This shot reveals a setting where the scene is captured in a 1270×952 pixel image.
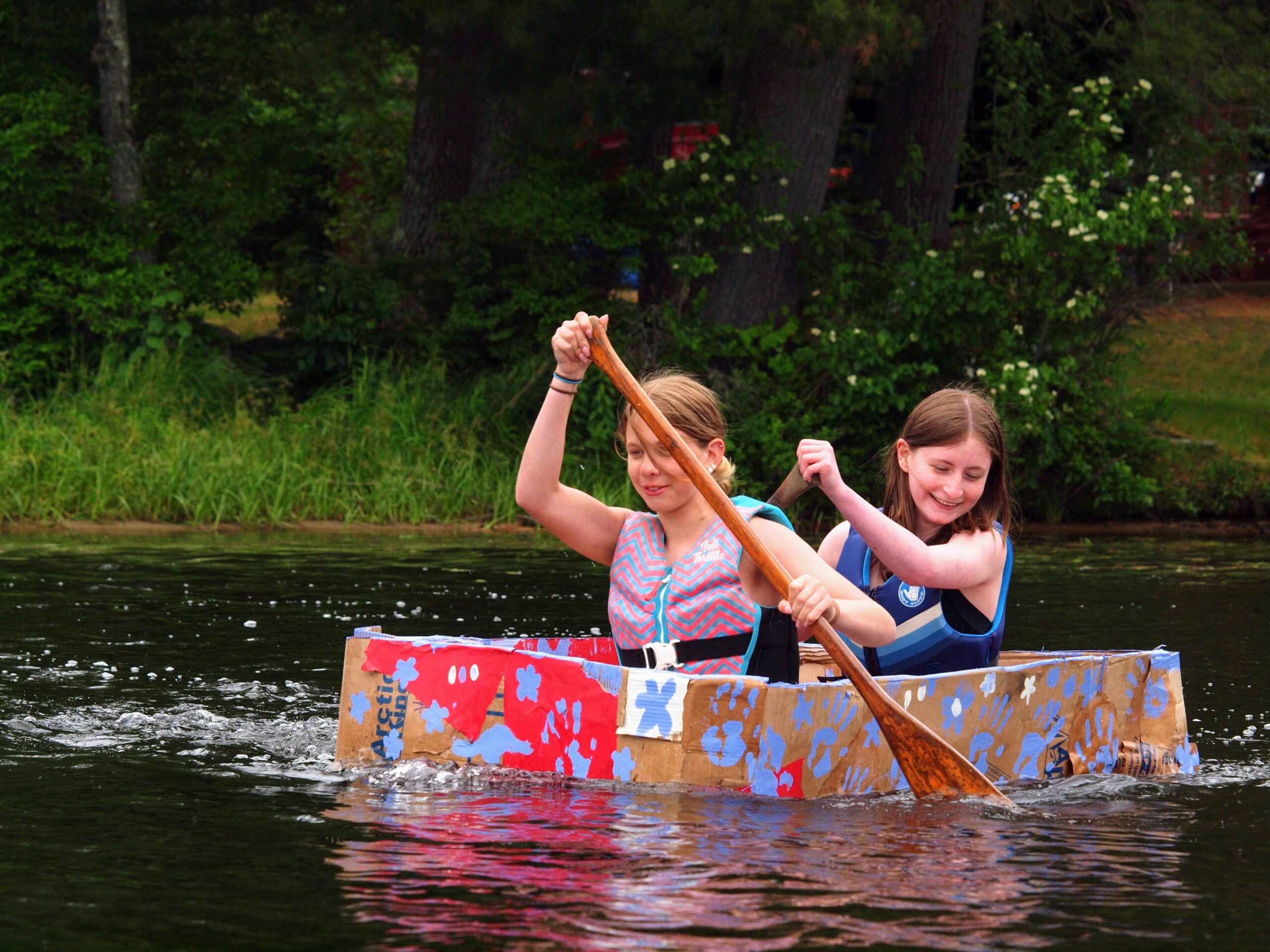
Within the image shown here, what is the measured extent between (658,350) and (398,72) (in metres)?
10.1

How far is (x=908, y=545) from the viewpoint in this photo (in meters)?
4.78

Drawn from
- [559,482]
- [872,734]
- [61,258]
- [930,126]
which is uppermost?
[930,126]

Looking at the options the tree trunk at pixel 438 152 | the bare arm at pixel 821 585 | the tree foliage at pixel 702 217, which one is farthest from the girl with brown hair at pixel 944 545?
the tree trunk at pixel 438 152

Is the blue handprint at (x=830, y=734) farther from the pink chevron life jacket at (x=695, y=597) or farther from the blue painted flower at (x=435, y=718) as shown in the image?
the blue painted flower at (x=435, y=718)

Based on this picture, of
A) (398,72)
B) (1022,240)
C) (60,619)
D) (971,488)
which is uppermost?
(398,72)

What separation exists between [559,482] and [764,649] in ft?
2.32

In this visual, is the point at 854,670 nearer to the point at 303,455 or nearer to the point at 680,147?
the point at 303,455

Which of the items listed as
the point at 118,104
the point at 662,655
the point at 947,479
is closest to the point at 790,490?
the point at 947,479

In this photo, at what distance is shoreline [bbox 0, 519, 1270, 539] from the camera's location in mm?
11602

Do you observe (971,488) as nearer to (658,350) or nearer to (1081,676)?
(1081,676)

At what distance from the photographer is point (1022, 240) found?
41.7 ft

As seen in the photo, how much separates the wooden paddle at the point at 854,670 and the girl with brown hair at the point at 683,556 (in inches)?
2.9

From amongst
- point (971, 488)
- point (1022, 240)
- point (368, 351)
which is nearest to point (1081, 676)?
point (971, 488)

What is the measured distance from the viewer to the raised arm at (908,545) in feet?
14.8
